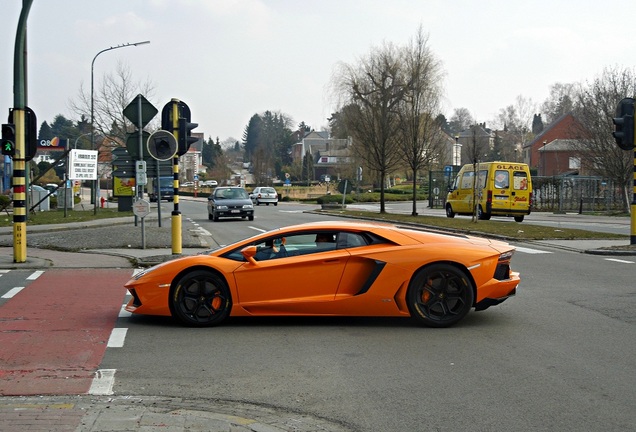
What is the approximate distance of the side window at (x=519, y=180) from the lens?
108 feet

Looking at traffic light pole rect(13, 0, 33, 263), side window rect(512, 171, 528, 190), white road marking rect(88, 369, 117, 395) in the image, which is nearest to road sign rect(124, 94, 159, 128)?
traffic light pole rect(13, 0, 33, 263)

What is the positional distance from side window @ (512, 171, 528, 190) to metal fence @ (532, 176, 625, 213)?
15.5 metres

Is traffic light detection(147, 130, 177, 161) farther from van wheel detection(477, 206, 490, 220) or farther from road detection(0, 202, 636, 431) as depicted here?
van wheel detection(477, 206, 490, 220)

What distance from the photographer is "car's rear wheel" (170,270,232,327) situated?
879 centimetres

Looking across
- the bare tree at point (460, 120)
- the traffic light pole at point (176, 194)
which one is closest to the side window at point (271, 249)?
the traffic light pole at point (176, 194)

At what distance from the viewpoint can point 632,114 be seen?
18.0 meters

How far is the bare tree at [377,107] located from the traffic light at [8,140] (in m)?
26.6

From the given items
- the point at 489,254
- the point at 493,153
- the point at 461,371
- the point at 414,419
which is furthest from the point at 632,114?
the point at 493,153

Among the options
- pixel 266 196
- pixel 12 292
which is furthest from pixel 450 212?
pixel 266 196

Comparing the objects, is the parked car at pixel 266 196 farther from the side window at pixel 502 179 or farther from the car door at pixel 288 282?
the car door at pixel 288 282

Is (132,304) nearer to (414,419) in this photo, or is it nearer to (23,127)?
(414,419)

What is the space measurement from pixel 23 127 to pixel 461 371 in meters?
11.1

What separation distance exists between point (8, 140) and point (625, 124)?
13.3m

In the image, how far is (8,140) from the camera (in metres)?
14.9
